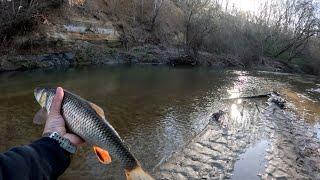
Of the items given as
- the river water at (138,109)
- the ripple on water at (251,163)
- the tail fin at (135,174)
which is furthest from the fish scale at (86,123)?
the ripple on water at (251,163)

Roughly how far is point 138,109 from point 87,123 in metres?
15.6

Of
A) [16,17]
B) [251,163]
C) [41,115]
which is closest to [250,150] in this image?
[251,163]

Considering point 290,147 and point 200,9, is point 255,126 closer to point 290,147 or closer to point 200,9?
point 290,147

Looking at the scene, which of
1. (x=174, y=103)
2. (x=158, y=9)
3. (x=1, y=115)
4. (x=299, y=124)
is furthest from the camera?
(x=158, y=9)

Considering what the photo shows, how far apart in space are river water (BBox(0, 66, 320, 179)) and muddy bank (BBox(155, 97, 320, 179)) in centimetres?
16

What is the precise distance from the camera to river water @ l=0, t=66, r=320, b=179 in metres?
11.7

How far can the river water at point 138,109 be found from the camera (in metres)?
11.7

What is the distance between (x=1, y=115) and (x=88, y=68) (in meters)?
18.1

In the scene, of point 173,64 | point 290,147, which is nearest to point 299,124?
point 290,147

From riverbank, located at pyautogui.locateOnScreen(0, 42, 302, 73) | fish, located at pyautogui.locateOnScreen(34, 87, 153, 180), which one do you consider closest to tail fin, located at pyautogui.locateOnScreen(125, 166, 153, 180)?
fish, located at pyautogui.locateOnScreen(34, 87, 153, 180)

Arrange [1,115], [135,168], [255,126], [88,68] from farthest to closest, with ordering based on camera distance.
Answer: [88,68] < [255,126] < [1,115] < [135,168]

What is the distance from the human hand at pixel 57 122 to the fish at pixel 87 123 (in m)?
0.03

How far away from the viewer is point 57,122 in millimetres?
2646

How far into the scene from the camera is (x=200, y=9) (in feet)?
185
